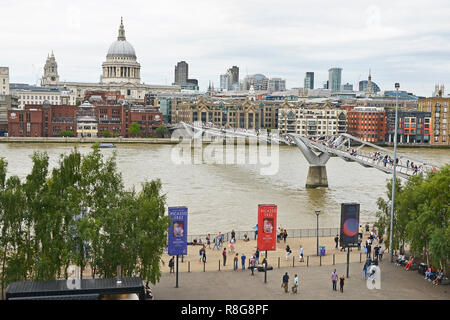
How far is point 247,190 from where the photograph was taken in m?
38.1

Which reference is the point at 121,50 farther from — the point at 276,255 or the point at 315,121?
the point at 276,255

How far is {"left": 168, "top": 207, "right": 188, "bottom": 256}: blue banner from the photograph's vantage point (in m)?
15.8

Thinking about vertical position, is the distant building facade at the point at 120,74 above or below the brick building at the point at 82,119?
above

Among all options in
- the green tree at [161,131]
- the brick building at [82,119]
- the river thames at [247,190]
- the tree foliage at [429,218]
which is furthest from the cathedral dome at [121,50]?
the tree foliage at [429,218]

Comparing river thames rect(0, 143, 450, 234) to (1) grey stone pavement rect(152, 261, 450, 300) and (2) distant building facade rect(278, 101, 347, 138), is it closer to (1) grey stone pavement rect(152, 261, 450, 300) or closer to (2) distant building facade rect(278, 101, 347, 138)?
(1) grey stone pavement rect(152, 261, 450, 300)

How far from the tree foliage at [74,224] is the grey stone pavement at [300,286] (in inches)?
52.0

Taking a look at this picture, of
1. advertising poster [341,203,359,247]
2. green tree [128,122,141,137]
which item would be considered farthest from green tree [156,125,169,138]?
advertising poster [341,203,359,247]

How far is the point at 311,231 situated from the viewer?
24500 mm

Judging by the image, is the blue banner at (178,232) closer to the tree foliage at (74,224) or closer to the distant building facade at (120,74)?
the tree foliage at (74,224)

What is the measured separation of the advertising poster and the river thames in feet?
22.4

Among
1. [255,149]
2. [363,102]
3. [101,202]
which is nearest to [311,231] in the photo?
[101,202]

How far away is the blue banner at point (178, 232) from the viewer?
15789mm

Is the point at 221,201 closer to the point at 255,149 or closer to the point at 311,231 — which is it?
the point at 311,231
